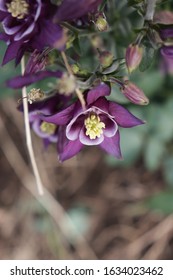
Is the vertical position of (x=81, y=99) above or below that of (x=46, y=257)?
above

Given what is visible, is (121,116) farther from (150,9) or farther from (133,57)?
(150,9)

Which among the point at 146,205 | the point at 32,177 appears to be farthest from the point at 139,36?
the point at 32,177

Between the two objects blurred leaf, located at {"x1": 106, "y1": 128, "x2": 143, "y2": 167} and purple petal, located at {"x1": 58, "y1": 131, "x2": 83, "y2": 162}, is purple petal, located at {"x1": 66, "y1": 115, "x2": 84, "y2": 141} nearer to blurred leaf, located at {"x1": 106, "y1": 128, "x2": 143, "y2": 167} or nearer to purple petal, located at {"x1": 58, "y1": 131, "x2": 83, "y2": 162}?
purple petal, located at {"x1": 58, "y1": 131, "x2": 83, "y2": 162}

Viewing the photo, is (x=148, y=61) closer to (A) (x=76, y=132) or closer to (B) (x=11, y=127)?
(A) (x=76, y=132)

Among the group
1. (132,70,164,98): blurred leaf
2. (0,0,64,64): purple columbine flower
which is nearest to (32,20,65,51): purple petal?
(0,0,64,64): purple columbine flower

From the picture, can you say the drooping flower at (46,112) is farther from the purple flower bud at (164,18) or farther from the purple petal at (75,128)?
the purple flower bud at (164,18)

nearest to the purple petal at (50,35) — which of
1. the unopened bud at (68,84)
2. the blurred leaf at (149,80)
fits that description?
the unopened bud at (68,84)
